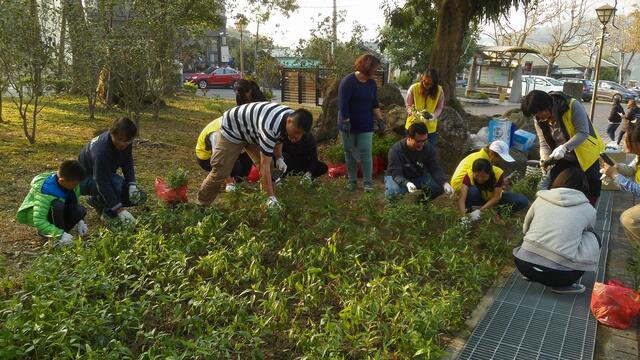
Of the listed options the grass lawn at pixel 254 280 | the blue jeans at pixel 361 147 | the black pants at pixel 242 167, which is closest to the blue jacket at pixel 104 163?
the grass lawn at pixel 254 280

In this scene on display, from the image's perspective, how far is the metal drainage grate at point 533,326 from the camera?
2844mm

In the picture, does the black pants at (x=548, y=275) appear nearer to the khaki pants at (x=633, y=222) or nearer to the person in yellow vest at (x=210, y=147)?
the khaki pants at (x=633, y=222)

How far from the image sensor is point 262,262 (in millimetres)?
3771

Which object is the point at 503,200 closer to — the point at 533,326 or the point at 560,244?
the point at 560,244

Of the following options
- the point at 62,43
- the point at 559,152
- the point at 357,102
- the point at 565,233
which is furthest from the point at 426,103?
the point at 62,43

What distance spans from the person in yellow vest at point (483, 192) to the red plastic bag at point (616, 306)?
1.51 meters

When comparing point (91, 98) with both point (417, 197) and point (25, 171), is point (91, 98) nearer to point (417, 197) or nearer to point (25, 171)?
point (25, 171)

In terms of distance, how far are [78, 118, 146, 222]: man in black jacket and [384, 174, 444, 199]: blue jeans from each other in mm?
2309

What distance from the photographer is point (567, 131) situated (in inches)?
170

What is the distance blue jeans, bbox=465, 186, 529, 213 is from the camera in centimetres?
486

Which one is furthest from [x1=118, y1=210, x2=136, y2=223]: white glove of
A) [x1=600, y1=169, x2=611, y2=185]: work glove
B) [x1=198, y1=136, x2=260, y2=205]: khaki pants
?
[x1=600, y1=169, x2=611, y2=185]: work glove

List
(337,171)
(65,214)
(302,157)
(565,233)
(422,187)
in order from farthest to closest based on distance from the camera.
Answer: (337,171) < (302,157) < (422,187) < (65,214) < (565,233)

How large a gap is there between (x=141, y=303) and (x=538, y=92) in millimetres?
3308

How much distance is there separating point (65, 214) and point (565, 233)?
11.8 ft
